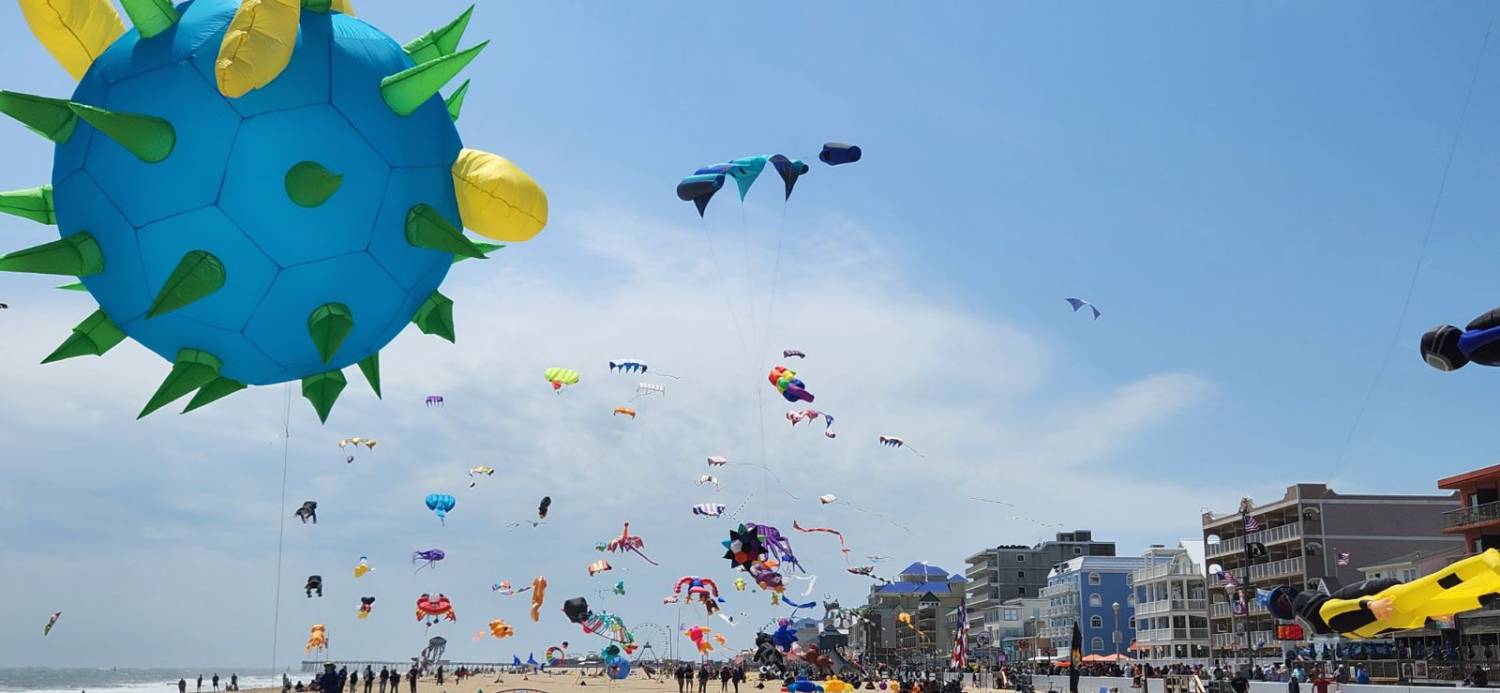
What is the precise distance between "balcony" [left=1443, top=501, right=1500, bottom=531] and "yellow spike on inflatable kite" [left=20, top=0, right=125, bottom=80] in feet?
202

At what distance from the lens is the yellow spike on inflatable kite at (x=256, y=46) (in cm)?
534

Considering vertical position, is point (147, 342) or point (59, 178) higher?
point (59, 178)

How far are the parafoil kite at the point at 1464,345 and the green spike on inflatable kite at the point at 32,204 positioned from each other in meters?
11.5

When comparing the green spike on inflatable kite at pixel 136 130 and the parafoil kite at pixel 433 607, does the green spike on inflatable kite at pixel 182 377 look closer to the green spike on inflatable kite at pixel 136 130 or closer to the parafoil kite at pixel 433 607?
the green spike on inflatable kite at pixel 136 130

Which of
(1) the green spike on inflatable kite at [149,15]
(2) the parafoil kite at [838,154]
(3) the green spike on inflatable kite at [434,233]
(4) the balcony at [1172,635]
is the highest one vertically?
(2) the parafoil kite at [838,154]

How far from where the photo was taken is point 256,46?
5.43 meters

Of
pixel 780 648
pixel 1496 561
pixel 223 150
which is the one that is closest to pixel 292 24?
pixel 223 150

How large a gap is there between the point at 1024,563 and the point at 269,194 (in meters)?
142

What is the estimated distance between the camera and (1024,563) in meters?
141

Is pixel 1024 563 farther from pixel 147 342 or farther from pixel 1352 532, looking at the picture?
pixel 147 342

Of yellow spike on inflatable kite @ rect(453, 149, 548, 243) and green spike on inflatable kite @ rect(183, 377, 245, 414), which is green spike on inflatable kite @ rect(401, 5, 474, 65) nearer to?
yellow spike on inflatable kite @ rect(453, 149, 548, 243)

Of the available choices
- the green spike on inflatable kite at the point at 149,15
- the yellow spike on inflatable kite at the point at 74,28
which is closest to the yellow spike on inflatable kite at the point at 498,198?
the green spike on inflatable kite at the point at 149,15

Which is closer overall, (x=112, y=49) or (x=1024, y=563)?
(x=112, y=49)

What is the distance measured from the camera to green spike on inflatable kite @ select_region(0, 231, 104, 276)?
5938mm
